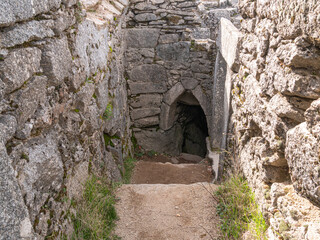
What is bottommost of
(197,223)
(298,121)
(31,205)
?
(197,223)

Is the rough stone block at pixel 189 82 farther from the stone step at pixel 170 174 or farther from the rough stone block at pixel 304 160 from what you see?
the rough stone block at pixel 304 160

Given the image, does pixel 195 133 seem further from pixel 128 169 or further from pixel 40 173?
pixel 40 173

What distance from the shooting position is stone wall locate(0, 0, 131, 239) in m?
1.42

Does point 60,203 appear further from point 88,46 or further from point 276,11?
point 276,11

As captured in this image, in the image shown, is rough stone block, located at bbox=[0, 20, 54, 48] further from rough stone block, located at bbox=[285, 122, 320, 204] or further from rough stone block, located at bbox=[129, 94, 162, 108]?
rough stone block, located at bbox=[129, 94, 162, 108]

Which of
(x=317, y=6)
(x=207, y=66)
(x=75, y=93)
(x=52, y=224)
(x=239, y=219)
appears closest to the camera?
(x=317, y=6)

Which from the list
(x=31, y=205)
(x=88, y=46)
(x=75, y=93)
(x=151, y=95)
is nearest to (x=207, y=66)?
(x=151, y=95)

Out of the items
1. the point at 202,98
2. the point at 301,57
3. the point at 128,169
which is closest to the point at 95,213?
the point at 301,57

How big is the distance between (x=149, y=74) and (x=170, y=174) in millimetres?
2315

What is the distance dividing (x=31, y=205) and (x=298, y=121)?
1.65 metres

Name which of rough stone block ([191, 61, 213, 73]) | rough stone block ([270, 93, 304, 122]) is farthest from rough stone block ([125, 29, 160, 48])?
rough stone block ([270, 93, 304, 122])

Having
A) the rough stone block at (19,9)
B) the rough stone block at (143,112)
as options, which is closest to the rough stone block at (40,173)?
the rough stone block at (19,9)

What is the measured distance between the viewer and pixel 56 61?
2.07 m

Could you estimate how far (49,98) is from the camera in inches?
79.6
